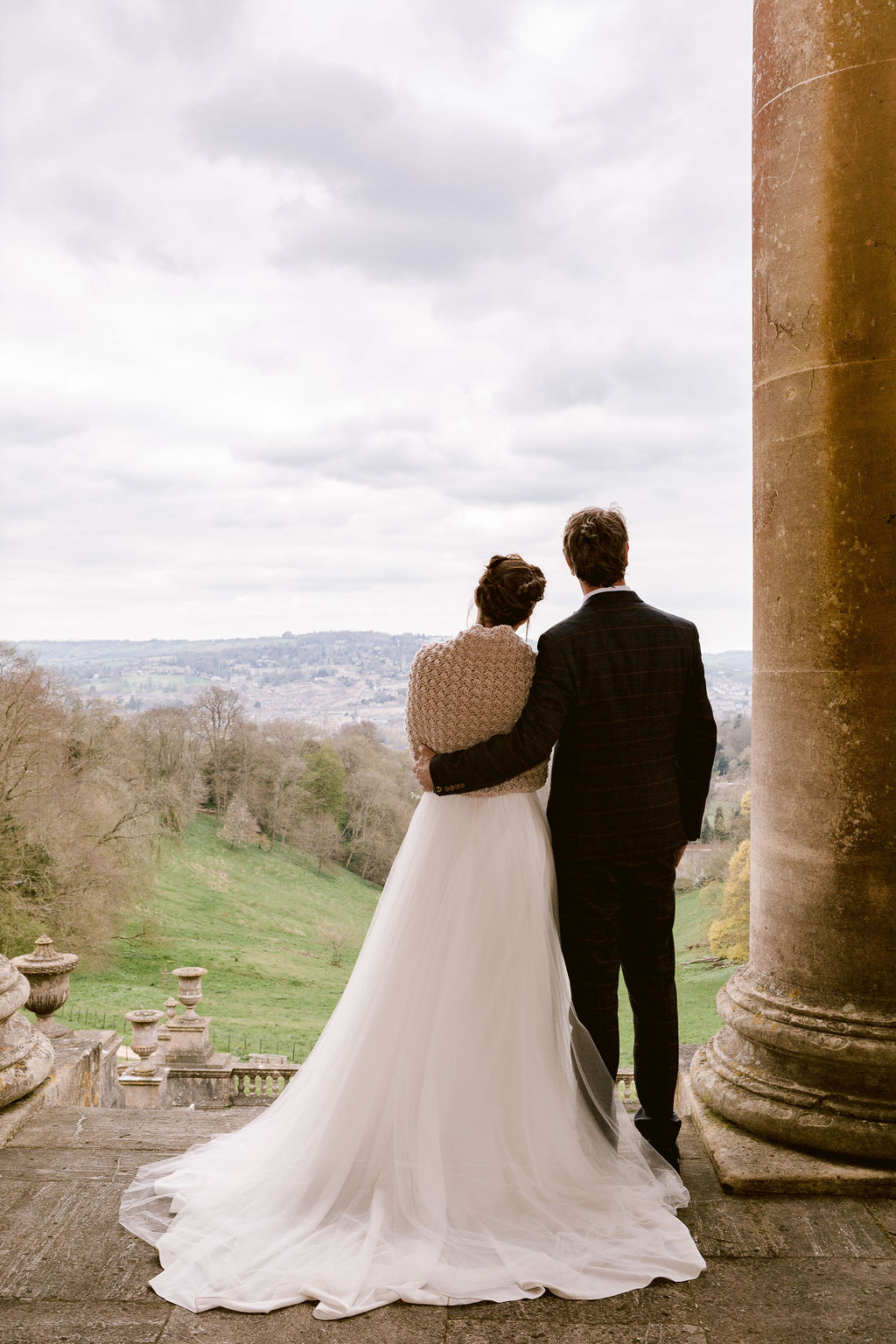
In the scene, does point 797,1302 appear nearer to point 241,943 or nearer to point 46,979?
point 46,979

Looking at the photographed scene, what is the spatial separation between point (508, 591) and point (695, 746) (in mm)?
880

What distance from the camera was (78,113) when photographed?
7.53 metres

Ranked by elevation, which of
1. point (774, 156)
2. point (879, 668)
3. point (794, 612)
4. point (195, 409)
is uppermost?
point (195, 409)

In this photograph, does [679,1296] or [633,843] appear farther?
[633,843]

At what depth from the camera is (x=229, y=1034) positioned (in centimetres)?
2662

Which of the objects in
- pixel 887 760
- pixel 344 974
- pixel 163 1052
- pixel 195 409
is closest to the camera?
pixel 887 760

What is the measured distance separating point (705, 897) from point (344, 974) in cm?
1633

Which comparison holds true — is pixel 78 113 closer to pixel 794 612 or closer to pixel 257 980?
pixel 794 612

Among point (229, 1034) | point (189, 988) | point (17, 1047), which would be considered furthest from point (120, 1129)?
point (229, 1034)

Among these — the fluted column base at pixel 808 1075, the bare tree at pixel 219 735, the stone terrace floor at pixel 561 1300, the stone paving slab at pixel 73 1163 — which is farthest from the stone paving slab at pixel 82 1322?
the bare tree at pixel 219 735

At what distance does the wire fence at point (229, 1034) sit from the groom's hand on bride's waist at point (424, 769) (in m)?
22.9

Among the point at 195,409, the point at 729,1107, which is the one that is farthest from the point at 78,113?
the point at 195,409

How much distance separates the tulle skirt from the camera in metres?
2.58

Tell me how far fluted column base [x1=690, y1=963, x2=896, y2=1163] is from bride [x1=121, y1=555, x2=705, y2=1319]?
46 cm
